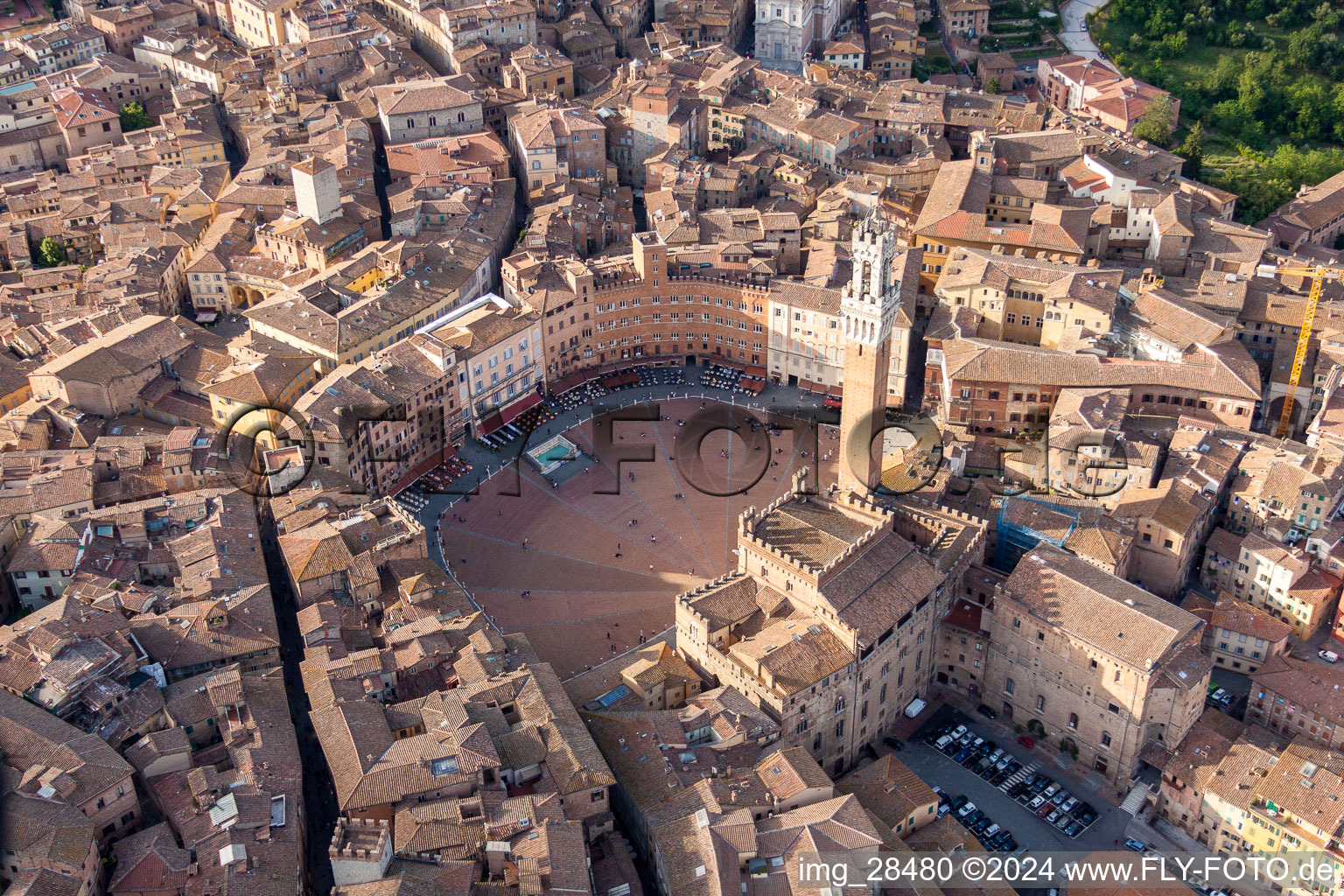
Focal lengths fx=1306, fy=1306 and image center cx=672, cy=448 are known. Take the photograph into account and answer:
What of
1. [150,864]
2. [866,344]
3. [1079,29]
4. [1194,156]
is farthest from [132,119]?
[1194,156]

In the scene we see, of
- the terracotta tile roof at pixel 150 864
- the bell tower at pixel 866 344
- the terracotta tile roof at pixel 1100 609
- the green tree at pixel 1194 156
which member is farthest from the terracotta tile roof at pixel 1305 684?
the green tree at pixel 1194 156

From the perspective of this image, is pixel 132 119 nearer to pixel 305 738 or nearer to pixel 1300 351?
pixel 305 738

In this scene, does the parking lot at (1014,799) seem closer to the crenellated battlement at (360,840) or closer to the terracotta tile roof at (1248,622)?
the terracotta tile roof at (1248,622)

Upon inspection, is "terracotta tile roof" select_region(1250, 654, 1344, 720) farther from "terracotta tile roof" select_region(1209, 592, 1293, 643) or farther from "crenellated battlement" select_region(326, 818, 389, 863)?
"crenellated battlement" select_region(326, 818, 389, 863)

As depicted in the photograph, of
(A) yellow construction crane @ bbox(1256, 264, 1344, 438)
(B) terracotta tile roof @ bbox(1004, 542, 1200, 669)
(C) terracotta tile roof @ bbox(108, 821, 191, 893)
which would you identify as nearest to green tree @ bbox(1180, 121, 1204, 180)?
(A) yellow construction crane @ bbox(1256, 264, 1344, 438)

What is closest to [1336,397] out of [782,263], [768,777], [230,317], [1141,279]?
[1141,279]

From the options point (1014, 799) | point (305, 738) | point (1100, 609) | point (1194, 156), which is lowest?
point (1014, 799)
